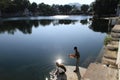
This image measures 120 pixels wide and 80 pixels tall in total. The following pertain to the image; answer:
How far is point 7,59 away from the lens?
18.5 meters

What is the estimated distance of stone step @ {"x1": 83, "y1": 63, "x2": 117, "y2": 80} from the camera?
29.5 ft

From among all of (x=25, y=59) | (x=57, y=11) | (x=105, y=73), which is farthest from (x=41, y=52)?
(x=57, y=11)

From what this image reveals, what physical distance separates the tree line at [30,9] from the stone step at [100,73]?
8157cm

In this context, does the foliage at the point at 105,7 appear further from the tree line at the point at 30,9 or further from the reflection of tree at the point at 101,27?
the tree line at the point at 30,9

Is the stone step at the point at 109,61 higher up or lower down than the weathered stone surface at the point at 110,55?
lower down

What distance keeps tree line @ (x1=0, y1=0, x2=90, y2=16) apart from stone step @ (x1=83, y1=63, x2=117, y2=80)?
81565 millimetres

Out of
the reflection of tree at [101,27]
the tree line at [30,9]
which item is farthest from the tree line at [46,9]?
the reflection of tree at [101,27]

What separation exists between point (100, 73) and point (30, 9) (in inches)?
4498

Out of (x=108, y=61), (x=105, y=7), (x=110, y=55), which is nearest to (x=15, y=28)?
(x=105, y=7)

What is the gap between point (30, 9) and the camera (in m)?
120

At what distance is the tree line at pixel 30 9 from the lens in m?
92.2

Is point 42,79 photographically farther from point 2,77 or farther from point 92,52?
point 92,52

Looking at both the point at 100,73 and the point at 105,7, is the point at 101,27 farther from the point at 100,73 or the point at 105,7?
the point at 100,73

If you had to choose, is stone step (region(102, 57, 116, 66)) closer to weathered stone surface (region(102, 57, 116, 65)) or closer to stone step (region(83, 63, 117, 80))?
weathered stone surface (region(102, 57, 116, 65))
